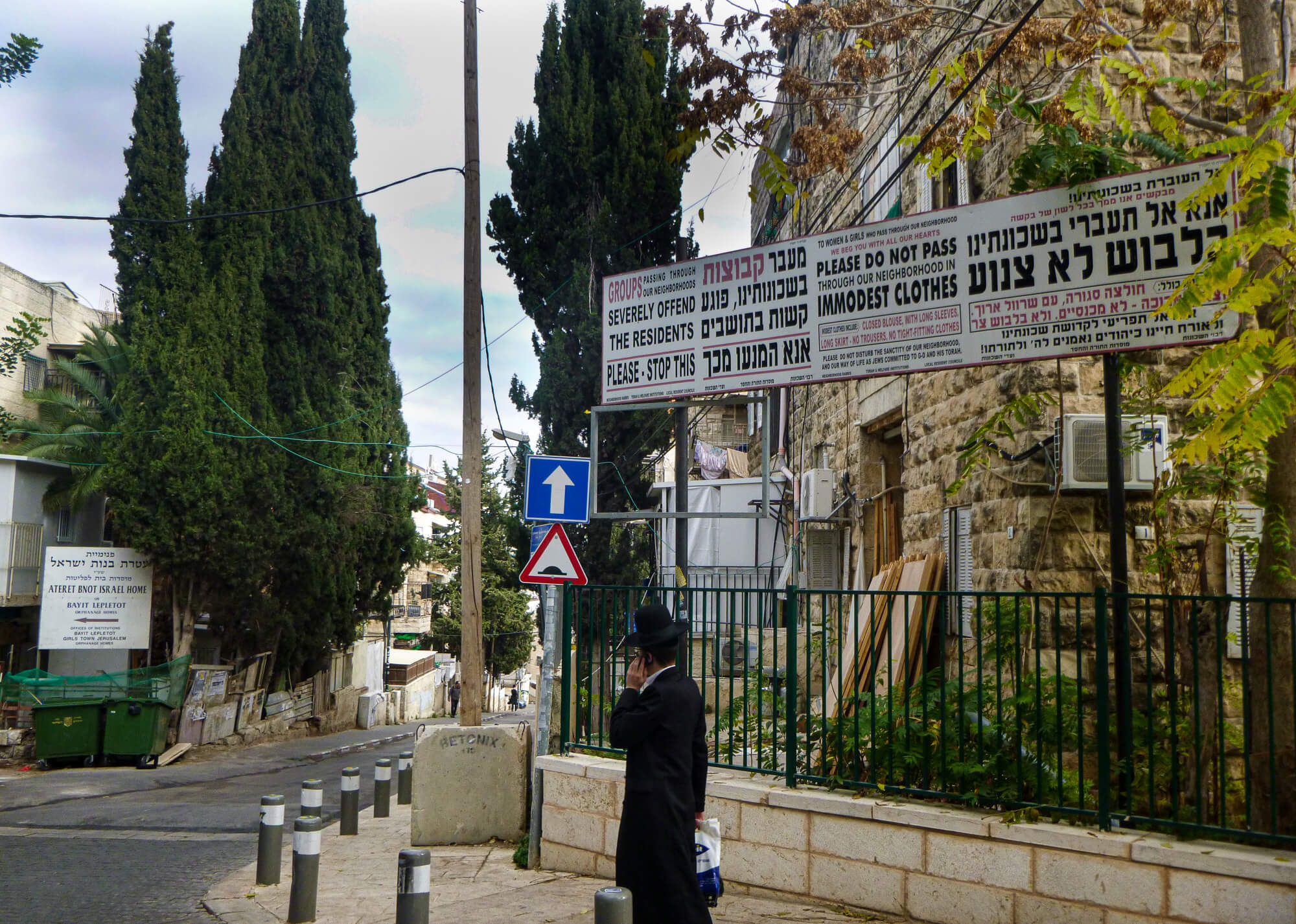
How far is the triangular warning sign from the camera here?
8227 mm

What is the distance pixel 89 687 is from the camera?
63.2 ft

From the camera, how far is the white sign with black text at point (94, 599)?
21.4m

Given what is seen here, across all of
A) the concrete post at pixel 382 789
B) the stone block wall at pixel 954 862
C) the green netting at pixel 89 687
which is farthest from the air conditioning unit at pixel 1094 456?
the green netting at pixel 89 687

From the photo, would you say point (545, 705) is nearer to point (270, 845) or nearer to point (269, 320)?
point (270, 845)

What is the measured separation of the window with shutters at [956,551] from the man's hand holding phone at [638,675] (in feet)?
14.4

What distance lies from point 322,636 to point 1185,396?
24.1 m

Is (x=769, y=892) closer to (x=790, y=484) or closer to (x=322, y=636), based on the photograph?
(x=790, y=484)

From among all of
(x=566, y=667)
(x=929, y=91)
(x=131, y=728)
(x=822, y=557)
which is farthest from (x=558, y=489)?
(x=131, y=728)

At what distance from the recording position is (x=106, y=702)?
62.5ft

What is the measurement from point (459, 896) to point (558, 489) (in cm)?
318

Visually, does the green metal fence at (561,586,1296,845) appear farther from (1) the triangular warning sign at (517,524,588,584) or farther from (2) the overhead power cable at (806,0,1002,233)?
(2) the overhead power cable at (806,0,1002,233)

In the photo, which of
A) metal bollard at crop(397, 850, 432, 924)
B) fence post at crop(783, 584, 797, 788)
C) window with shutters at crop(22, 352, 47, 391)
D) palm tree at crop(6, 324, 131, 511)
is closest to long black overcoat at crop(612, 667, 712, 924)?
metal bollard at crop(397, 850, 432, 924)

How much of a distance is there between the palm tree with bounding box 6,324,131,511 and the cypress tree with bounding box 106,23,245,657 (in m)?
0.86

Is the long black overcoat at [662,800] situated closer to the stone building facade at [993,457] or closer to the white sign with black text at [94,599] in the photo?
the stone building facade at [993,457]
